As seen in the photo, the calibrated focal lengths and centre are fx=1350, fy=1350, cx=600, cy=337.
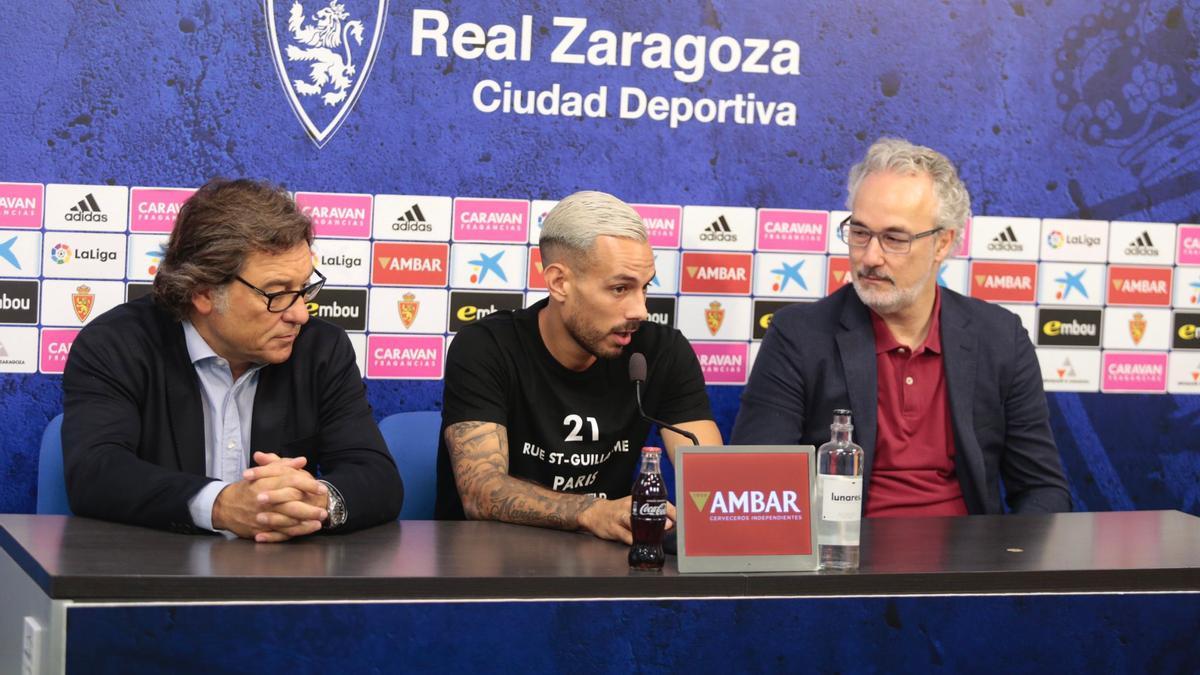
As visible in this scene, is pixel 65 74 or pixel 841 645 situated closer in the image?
pixel 841 645

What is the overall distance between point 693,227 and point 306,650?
6.04 ft

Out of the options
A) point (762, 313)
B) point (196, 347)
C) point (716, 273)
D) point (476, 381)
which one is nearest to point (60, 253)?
point (196, 347)

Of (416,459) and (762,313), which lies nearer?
(416,459)

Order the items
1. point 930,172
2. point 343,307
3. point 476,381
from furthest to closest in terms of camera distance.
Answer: point 343,307
point 930,172
point 476,381

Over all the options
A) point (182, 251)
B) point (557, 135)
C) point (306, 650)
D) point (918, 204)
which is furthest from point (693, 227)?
point (306, 650)

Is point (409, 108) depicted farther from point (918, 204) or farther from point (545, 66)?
point (918, 204)

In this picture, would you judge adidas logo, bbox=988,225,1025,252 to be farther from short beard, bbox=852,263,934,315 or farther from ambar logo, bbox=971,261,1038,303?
short beard, bbox=852,263,934,315

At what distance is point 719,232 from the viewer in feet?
11.0

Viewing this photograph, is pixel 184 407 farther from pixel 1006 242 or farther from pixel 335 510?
pixel 1006 242

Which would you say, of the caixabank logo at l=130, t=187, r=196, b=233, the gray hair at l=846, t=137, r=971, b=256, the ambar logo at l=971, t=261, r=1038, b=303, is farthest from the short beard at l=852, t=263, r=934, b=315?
the caixabank logo at l=130, t=187, r=196, b=233

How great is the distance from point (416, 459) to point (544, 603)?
115 centimetres

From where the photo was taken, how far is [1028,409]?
2.89 m

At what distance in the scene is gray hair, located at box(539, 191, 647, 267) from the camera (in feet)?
8.74

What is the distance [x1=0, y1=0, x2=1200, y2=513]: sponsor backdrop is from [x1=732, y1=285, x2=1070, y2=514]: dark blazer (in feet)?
1.79
